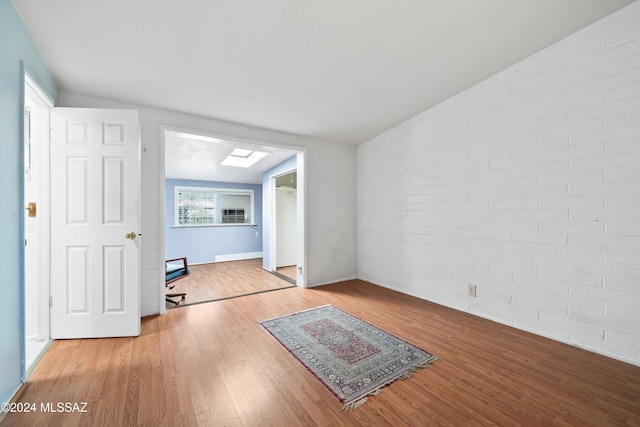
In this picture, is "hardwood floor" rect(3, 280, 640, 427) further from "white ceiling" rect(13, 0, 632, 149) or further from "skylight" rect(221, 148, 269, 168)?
"skylight" rect(221, 148, 269, 168)

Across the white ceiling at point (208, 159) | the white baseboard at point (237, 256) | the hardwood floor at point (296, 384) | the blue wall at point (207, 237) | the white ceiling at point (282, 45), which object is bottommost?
the hardwood floor at point (296, 384)

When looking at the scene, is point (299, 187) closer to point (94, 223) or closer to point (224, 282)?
point (224, 282)

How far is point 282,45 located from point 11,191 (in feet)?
7.49

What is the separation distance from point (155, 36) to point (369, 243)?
3.89m

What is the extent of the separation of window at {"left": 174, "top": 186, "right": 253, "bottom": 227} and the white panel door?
412 cm

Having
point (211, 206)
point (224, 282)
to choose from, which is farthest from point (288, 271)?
point (211, 206)

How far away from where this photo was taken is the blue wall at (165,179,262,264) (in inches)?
249

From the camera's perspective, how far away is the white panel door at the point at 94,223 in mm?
2402

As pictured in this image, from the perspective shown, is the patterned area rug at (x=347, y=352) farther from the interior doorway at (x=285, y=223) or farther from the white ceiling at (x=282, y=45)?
the interior doorway at (x=285, y=223)

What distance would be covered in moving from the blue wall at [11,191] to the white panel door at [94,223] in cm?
65

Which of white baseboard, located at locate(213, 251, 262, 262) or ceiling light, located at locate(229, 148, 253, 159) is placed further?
white baseboard, located at locate(213, 251, 262, 262)

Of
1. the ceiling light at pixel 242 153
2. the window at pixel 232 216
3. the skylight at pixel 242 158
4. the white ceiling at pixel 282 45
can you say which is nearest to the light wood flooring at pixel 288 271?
the window at pixel 232 216

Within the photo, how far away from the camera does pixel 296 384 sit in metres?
1.83

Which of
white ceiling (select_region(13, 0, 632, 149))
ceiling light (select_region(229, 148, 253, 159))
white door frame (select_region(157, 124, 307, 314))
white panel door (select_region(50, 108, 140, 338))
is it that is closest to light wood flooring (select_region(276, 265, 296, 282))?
white door frame (select_region(157, 124, 307, 314))
